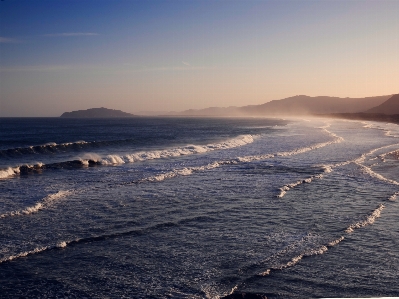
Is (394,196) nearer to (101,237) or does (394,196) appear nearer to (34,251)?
(101,237)

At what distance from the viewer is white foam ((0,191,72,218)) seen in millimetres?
11617

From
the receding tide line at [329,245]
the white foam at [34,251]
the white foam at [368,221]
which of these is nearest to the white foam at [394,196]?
the receding tide line at [329,245]

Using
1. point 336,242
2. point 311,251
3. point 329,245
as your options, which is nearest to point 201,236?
point 311,251

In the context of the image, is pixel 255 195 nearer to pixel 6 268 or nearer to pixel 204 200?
pixel 204 200

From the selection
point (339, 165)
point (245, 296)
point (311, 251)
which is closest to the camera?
point (245, 296)

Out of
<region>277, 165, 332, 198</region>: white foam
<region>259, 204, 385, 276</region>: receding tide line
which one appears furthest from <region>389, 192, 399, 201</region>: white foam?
<region>277, 165, 332, 198</region>: white foam

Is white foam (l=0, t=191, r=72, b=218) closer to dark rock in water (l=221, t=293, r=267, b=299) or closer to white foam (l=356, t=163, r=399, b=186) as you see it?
dark rock in water (l=221, t=293, r=267, b=299)

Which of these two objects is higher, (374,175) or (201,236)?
(374,175)

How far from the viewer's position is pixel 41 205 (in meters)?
12.6

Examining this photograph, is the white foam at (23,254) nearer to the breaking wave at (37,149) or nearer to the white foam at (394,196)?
the white foam at (394,196)

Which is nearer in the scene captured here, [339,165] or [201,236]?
[201,236]

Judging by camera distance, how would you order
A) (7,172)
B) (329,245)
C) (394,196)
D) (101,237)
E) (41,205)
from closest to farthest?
(329,245), (101,237), (41,205), (394,196), (7,172)

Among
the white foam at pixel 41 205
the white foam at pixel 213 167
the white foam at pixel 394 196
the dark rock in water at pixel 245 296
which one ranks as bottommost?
the dark rock in water at pixel 245 296

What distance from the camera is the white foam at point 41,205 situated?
11.6 metres
